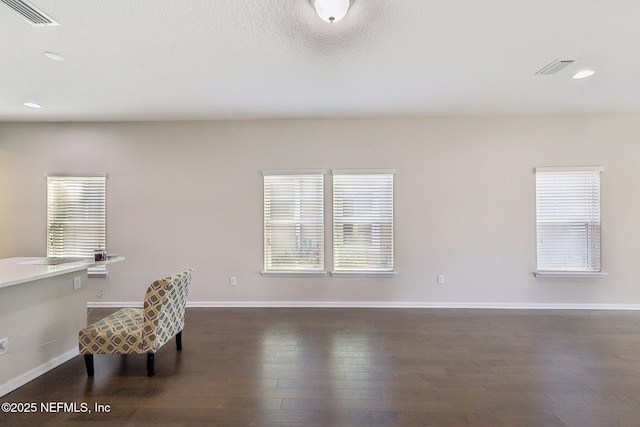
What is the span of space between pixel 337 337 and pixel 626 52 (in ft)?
12.7

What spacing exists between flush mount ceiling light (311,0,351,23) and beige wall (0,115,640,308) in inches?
96.7

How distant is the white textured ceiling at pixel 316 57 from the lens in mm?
2127

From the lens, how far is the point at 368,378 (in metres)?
2.53

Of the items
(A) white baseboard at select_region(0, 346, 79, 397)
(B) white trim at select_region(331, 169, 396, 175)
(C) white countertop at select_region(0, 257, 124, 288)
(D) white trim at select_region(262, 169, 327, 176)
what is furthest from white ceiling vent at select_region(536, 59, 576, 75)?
(A) white baseboard at select_region(0, 346, 79, 397)

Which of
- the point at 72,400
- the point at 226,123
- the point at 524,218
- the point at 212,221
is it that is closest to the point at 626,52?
the point at 524,218

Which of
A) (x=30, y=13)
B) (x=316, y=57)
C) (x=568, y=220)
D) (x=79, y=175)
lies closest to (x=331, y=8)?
(x=316, y=57)

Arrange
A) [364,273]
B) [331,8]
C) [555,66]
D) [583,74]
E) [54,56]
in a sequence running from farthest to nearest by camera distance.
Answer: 1. [364,273]
2. [583,74]
3. [555,66]
4. [54,56]
5. [331,8]

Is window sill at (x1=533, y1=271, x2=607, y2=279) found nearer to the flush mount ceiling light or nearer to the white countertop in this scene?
the flush mount ceiling light

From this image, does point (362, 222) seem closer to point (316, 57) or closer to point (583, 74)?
point (316, 57)

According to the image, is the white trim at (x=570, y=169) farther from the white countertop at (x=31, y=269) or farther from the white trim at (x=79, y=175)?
the white trim at (x=79, y=175)

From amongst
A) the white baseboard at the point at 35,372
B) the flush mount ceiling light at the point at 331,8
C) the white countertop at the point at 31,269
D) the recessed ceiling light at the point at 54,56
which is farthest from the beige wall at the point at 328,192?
the flush mount ceiling light at the point at 331,8

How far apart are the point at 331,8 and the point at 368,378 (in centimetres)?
282

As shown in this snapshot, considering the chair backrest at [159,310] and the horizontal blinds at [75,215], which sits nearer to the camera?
the chair backrest at [159,310]

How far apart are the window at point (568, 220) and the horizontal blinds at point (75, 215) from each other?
653 cm
